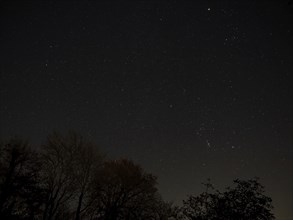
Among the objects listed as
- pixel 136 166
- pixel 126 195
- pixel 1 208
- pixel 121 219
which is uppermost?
pixel 136 166

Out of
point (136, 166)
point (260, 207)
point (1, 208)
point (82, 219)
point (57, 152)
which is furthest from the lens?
point (136, 166)

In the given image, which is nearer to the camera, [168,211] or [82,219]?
[82,219]

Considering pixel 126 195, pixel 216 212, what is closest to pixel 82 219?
pixel 126 195

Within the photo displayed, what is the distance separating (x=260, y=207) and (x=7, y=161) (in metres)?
26.8

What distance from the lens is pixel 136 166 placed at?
143 ft

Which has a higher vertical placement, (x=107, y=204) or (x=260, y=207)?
(x=107, y=204)

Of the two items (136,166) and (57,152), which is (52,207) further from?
(136,166)

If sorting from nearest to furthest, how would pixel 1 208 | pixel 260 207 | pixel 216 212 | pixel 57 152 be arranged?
pixel 260 207 → pixel 216 212 → pixel 1 208 → pixel 57 152

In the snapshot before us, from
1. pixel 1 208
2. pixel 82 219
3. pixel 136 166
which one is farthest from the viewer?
pixel 136 166

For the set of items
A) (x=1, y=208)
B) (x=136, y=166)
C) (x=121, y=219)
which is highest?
(x=136, y=166)

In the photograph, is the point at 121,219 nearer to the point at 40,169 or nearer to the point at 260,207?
the point at 40,169

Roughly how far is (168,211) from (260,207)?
24070 mm

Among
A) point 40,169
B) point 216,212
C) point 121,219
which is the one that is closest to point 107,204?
point 121,219

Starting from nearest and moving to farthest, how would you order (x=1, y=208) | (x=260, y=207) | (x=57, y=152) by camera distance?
1. (x=260, y=207)
2. (x=1, y=208)
3. (x=57, y=152)
